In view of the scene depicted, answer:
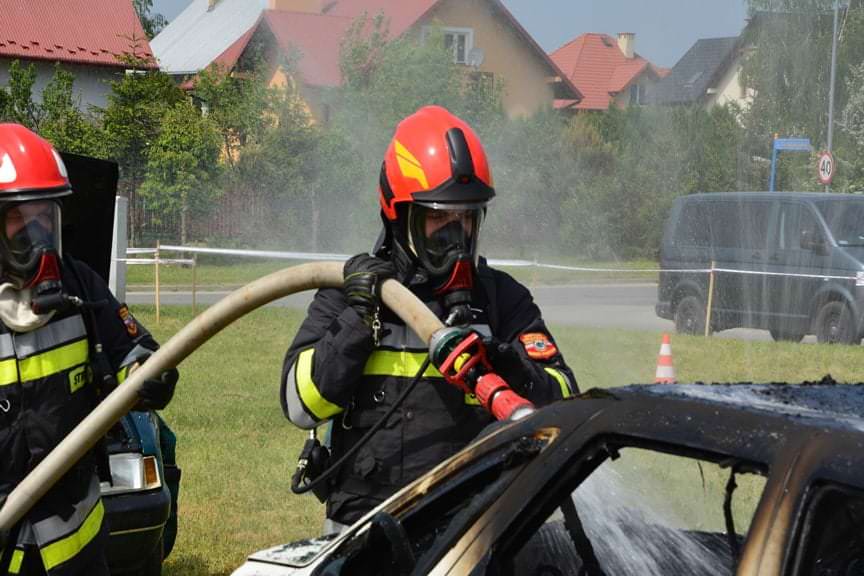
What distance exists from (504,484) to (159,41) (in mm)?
46943

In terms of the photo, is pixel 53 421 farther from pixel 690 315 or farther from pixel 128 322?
pixel 690 315

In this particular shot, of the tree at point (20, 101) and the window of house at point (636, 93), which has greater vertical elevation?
the window of house at point (636, 93)

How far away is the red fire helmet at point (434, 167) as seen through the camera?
3.59 meters

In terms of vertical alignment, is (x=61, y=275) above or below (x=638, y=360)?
above

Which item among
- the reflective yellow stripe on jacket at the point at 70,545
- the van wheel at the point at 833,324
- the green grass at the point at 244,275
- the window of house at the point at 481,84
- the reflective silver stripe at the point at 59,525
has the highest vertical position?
the window of house at the point at 481,84

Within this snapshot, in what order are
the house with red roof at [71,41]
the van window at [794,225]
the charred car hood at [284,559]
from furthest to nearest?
1. the house with red roof at [71,41]
2. the van window at [794,225]
3. the charred car hood at [284,559]

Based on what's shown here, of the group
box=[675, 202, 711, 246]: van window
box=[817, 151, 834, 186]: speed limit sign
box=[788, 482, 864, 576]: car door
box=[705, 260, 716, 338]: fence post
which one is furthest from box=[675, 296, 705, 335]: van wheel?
box=[788, 482, 864, 576]: car door

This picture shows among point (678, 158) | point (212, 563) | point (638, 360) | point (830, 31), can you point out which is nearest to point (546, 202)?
point (678, 158)

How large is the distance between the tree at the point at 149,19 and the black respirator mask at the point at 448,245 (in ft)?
175

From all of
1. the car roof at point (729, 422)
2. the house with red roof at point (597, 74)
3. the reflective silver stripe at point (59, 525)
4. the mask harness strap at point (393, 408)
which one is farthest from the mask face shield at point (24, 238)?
the house with red roof at point (597, 74)

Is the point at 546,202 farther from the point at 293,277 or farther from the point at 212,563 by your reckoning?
the point at 293,277

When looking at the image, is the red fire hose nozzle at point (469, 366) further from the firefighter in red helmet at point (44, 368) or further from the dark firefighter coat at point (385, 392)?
the firefighter in red helmet at point (44, 368)

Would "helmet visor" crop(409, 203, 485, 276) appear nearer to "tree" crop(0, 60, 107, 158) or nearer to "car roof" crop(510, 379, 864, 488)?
"car roof" crop(510, 379, 864, 488)

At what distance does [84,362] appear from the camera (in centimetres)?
384
